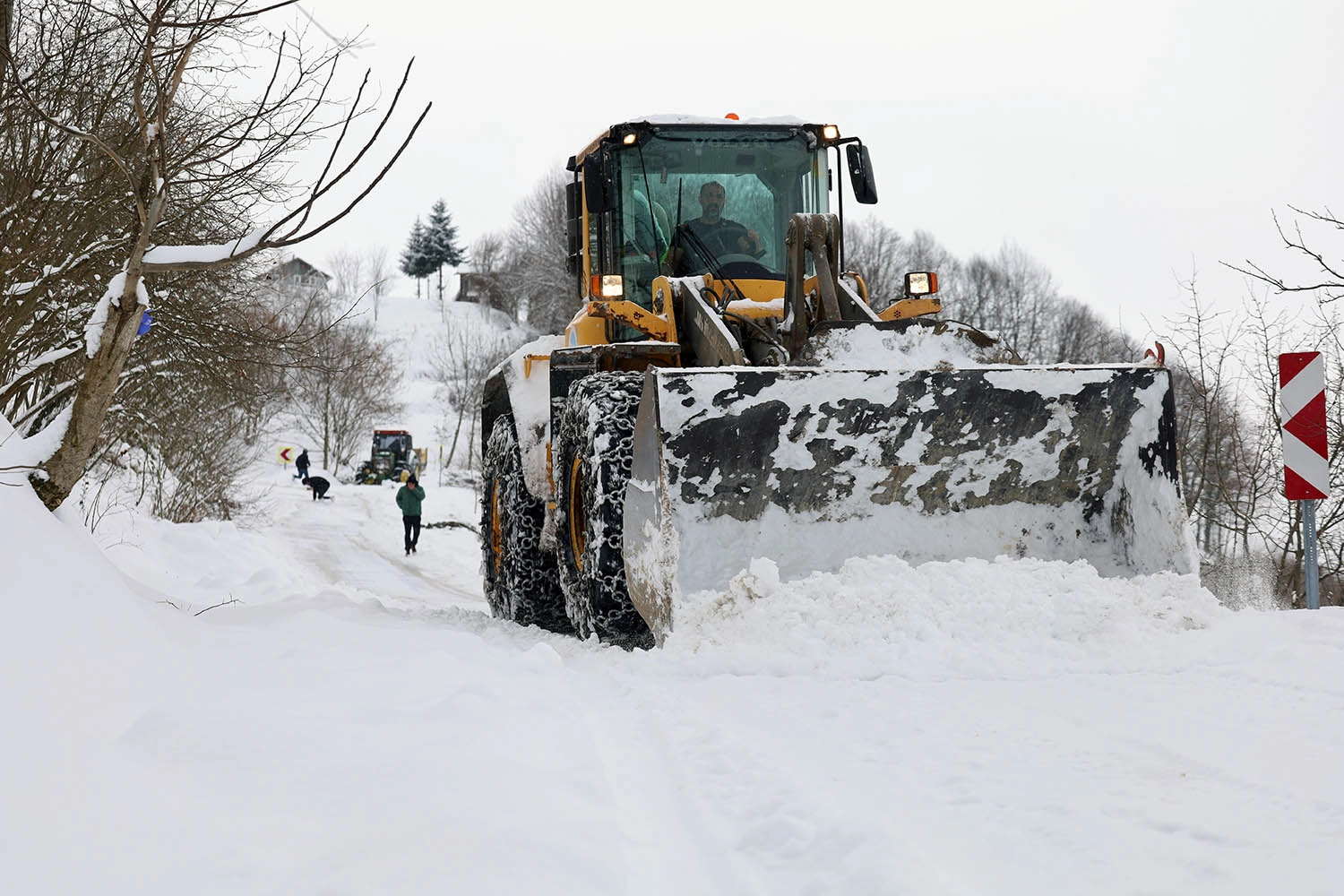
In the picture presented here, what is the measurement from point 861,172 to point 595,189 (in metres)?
1.77

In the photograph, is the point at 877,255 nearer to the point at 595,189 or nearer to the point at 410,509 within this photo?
the point at 410,509

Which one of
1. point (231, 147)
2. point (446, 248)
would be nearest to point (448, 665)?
point (231, 147)

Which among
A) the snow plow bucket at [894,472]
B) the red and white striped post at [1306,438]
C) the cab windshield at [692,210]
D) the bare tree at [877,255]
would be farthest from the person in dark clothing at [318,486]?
the red and white striped post at [1306,438]

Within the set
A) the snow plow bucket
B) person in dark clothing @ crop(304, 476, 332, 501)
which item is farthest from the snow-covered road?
person in dark clothing @ crop(304, 476, 332, 501)

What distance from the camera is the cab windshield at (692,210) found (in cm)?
654

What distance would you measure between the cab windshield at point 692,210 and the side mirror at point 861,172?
0.61m

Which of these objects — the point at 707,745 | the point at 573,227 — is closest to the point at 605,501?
the point at 707,745

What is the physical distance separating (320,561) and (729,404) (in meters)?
12.4

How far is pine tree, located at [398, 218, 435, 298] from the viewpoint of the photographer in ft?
283

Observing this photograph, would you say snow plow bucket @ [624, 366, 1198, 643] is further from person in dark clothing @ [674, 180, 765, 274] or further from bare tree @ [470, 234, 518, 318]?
bare tree @ [470, 234, 518, 318]

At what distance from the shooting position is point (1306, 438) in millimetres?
5965

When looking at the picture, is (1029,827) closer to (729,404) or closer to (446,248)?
(729,404)

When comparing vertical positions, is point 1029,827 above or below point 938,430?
below

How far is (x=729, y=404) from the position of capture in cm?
476
